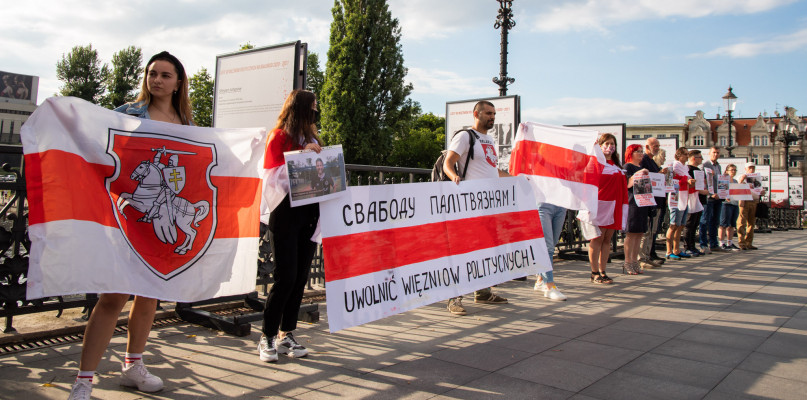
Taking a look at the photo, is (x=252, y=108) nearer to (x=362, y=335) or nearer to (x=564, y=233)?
(x=362, y=335)

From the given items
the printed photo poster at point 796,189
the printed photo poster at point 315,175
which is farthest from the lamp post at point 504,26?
the printed photo poster at point 796,189

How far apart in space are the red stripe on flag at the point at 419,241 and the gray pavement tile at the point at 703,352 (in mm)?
1772

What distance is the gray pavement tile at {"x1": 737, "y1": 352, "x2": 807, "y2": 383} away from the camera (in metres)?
4.02

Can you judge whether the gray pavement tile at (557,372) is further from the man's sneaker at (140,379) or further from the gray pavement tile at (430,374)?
the man's sneaker at (140,379)

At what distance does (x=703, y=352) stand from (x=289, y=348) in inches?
132

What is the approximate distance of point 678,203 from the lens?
11570 millimetres

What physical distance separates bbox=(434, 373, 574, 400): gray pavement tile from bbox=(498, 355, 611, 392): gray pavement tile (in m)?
0.10

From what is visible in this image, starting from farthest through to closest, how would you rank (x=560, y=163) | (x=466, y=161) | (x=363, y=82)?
(x=363, y=82)
(x=560, y=163)
(x=466, y=161)

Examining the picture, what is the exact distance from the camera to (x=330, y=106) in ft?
152

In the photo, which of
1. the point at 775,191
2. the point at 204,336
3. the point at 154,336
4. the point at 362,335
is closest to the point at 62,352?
the point at 154,336

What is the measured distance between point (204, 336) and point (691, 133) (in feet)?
396

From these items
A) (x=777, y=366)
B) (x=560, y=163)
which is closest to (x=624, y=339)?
(x=777, y=366)

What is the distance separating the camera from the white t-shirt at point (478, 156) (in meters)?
5.73

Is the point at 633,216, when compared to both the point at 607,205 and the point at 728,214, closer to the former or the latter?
the point at 607,205
